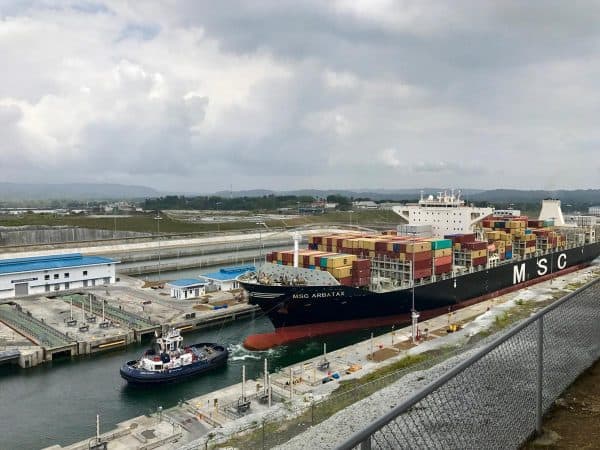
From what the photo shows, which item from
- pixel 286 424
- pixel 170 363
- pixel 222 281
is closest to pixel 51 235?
pixel 222 281

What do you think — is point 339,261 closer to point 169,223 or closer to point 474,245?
point 474,245

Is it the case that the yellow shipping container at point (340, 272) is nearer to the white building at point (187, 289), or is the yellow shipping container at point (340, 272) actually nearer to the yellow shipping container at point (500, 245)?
the white building at point (187, 289)

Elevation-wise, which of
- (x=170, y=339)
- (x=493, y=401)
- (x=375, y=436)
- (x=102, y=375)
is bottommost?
(x=102, y=375)

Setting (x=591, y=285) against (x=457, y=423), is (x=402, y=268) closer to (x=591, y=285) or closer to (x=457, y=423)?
(x=591, y=285)

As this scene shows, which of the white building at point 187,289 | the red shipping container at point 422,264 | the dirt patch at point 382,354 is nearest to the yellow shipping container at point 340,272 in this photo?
the red shipping container at point 422,264

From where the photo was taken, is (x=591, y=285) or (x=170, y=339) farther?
(x=170, y=339)

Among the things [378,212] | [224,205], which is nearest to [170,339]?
[378,212]
